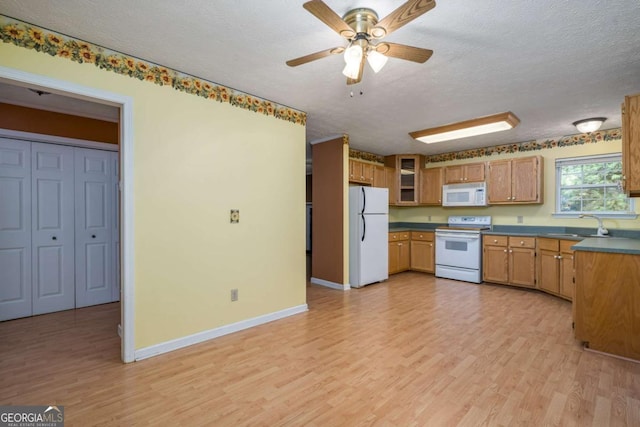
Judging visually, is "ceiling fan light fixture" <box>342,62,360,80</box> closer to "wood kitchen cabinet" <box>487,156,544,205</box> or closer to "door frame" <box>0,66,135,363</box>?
"door frame" <box>0,66,135,363</box>

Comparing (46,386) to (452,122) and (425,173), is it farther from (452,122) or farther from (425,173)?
(425,173)

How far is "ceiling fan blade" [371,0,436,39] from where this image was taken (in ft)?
4.67

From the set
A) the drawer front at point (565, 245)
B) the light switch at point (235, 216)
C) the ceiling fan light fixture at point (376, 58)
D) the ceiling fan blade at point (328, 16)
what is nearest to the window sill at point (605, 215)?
the drawer front at point (565, 245)

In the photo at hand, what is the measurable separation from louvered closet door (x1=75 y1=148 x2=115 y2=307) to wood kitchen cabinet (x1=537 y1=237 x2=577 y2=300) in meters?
5.92

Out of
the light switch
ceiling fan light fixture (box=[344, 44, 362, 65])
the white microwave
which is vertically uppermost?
ceiling fan light fixture (box=[344, 44, 362, 65])

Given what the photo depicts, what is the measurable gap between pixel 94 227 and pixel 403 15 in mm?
4224

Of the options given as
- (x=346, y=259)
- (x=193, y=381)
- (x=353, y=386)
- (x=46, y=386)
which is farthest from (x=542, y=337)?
(x=46, y=386)

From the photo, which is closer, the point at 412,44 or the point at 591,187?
the point at 412,44

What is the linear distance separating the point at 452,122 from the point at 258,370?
3587 mm

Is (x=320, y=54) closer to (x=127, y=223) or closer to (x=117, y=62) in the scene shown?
(x=117, y=62)

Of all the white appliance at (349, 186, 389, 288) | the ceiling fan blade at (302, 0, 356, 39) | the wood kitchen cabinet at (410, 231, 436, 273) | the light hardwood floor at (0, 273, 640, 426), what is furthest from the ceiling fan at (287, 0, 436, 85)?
the wood kitchen cabinet at (410, 231, 436, 273)

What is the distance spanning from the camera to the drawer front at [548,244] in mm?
4148

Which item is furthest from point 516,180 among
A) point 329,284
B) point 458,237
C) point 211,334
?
point 211,334

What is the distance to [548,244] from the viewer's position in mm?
4297
